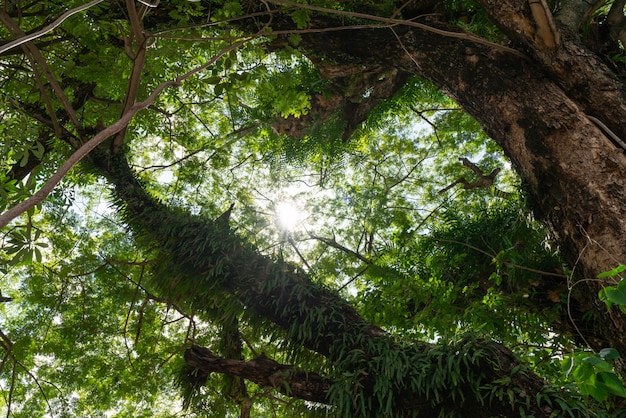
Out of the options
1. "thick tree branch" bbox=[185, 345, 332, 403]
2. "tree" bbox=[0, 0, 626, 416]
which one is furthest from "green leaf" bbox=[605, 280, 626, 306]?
"thick tree branch" bbox=[185, 345, 332, 403]

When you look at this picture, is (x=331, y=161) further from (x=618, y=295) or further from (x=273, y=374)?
(x=618, y=295)

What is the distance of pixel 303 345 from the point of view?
3068mm

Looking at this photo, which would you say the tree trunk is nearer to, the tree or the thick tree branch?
the tree

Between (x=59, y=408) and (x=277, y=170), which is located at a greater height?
(x=277, y=170)

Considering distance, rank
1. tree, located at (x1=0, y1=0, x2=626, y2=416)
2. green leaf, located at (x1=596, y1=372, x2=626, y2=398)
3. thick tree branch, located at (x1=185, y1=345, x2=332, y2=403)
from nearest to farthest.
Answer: green leaf, located at (x1=596, y1=372, x2=626, y2=398) → tree, located at (x1=0, y1=0, x2=626, y2=416) → thick tree branch, located at (x1=185, y1=345, x2=332, y2=403)

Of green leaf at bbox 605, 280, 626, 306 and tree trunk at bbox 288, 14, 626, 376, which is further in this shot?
tree trunk at bbox 288, 14, 626, 376

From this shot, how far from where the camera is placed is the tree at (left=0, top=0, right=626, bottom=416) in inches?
84.1

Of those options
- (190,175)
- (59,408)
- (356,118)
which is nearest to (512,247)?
(356,118)

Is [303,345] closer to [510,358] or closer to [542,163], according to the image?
[510,358]

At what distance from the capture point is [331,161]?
6.39m

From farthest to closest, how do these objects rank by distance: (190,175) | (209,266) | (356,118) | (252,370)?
(190,175) < (356,118) < (209,266) < (252,370)

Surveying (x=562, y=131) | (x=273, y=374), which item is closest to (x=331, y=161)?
(x=273, y=374)

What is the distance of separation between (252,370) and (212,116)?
5.13 metres

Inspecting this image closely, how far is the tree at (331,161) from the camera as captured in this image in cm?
214
